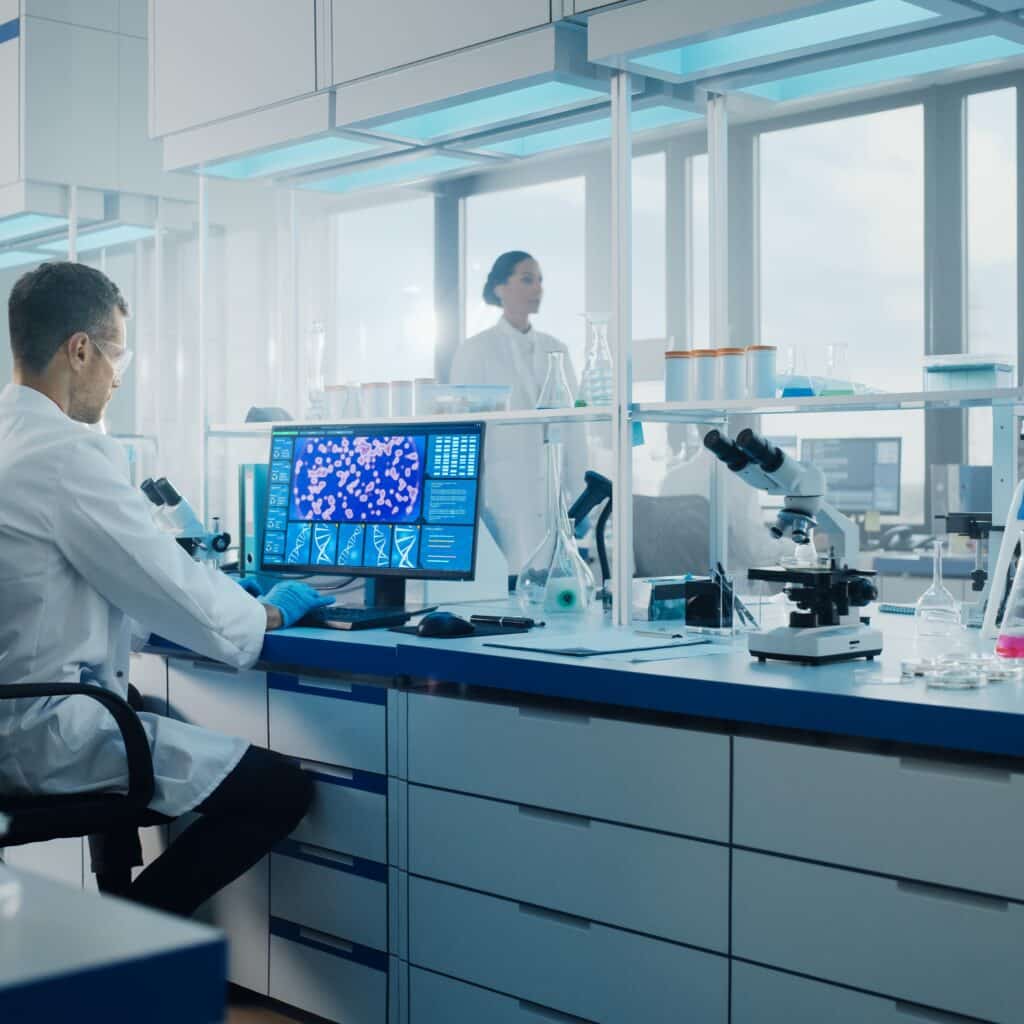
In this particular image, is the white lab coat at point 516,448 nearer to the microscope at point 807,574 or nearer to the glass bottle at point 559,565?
the glass bottle at point 559,565

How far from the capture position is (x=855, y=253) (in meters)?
5.93

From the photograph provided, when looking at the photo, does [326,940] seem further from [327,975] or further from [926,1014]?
[926,1014]

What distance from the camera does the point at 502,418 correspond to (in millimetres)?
2924

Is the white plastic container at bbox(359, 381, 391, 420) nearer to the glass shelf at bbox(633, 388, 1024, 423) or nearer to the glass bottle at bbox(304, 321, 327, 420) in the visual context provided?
the glass bottle at bbox(304, 321, 327, 420)

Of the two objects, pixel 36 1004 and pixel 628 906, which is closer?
pixel 36 1004

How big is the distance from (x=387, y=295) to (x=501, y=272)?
2587 millimetres

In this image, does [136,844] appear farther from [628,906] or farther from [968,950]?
[968,950]

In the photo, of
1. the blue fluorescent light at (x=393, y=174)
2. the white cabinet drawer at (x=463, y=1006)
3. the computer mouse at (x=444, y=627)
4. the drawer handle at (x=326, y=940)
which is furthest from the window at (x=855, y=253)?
the white cabinet drawer at (x=463, y=1006)

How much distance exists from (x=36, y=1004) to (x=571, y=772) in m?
1.50

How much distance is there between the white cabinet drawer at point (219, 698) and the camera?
269 centimetres

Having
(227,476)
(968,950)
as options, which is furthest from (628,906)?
(227,476)

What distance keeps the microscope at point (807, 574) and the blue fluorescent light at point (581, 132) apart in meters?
0.97

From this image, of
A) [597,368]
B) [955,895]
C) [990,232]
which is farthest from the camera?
[990,232]

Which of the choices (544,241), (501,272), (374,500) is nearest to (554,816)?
(374,500)
